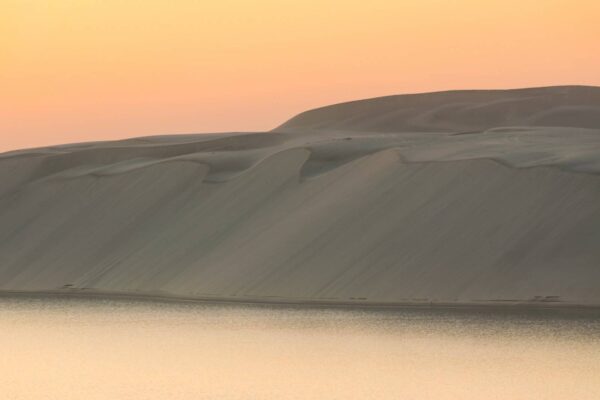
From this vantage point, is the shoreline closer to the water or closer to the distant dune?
the distant dune

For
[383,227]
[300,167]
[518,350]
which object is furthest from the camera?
[300,167]

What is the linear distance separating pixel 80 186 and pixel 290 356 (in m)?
39.9

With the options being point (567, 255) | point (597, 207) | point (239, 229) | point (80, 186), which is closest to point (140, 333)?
point (567, 255)

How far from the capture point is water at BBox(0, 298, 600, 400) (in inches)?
867

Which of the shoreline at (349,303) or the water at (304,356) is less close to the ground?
the shoreline at (349,303)

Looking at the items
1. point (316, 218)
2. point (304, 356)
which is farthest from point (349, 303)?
point (304, 356)

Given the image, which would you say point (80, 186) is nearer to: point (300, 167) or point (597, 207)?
point (300, 167)

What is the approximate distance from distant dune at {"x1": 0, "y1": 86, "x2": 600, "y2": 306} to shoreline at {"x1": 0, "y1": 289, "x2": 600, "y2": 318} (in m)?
0.24

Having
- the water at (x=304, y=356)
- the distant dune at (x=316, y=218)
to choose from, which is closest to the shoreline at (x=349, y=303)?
the distant dune at (x=316, y=218)

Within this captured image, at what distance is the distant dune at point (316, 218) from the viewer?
41344mm

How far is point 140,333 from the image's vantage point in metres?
32.3

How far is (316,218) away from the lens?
49.7 m

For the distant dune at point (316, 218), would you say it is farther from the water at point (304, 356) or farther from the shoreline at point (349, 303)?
the water at point (304, 356)

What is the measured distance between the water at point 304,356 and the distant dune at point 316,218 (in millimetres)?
4853
